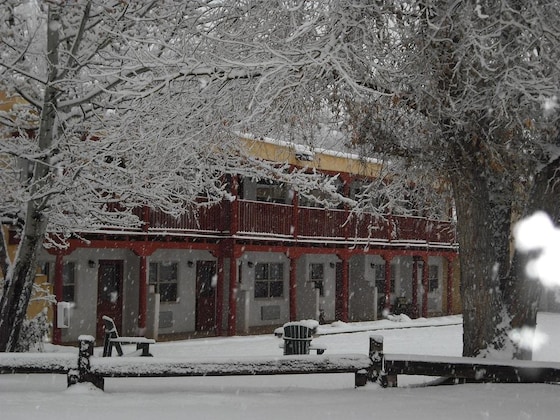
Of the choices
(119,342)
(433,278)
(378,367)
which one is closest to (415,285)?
(433,278)

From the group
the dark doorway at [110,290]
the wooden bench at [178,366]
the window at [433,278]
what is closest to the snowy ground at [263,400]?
the wooden bench at [178,366]

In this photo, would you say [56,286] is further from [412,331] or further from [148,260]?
[412,331]

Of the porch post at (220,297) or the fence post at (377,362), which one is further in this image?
the porch post at (220,297)

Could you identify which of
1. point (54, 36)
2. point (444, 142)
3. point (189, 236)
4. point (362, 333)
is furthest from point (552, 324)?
point (54, 36)

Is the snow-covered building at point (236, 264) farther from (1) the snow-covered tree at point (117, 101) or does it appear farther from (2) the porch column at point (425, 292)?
(1) the snow-covered tree at point (117, 101)

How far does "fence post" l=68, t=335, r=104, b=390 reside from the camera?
8.50 metres

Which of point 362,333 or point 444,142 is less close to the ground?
point 444,142

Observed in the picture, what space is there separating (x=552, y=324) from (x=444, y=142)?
24.1m

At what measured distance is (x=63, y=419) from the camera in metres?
7.20

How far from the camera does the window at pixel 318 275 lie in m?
28.2

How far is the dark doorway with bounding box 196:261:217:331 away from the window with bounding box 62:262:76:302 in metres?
4.80

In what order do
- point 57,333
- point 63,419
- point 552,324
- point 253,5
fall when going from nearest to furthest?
point 63,419, point 253,5, point 57,333, point 552,324

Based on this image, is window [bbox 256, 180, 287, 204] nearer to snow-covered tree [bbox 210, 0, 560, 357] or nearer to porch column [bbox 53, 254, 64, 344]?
porch column [bbox 53, 254, 64, 344]

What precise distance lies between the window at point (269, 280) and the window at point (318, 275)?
68.0 inches
